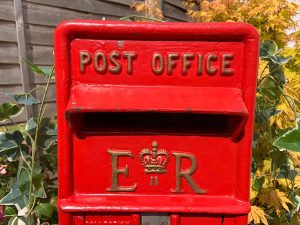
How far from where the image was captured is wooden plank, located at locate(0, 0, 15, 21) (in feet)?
9.23

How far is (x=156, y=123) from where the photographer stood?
133 cm

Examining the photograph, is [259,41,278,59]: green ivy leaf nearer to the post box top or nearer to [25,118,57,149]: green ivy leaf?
the post box top

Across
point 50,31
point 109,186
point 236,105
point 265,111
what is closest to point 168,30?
point 236,105

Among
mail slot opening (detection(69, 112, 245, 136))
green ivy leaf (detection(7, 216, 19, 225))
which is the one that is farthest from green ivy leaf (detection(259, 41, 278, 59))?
green ivy leaf (detection(7, 216, 19, 225))

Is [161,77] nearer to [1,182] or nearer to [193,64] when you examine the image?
[193,64]

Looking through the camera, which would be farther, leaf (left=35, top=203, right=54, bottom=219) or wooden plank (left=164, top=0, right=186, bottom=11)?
wooden plank (left=164, top=0, right=186, bottom=11)

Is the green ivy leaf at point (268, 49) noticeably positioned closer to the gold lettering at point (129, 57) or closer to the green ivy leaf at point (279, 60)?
the green ivy leaf at point (279, 60)

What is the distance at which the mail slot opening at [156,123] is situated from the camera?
1.25m

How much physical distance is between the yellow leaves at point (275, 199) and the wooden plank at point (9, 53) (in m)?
2.14

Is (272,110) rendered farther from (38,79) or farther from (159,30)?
(38,79)

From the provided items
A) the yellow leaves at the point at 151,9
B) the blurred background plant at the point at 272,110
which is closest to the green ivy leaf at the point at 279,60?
the blurred background plant at the point at 272,110

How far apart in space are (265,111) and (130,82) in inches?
38.0

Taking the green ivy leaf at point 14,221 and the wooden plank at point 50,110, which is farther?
the wooden plank at point 50,110

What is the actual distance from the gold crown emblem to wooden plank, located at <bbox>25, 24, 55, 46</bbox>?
7.21ft
